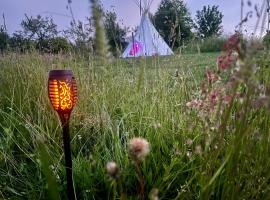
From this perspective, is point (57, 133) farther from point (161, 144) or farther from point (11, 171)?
point (161, 144)

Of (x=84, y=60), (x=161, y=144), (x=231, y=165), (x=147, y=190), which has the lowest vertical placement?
(x=147, y=190)

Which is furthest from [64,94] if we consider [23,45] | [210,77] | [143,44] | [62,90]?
[23,45]

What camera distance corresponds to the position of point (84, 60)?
2971mm

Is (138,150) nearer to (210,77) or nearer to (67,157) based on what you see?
(210,77)

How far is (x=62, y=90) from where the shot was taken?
115 cm

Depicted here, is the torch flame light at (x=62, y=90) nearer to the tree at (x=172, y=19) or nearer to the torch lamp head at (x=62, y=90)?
the torch lamp head at (x=62, y=90)

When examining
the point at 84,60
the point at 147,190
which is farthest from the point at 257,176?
the point at 84,60

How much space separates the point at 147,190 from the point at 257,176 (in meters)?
0.51

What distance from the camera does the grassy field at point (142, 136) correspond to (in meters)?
0.97

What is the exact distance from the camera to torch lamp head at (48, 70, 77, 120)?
3.74 ft

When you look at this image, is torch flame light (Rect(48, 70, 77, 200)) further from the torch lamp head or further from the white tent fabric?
the white tent fabric

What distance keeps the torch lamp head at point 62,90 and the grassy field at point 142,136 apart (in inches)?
6.5

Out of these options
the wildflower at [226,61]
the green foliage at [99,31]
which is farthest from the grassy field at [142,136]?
the green foliage at [99,31]

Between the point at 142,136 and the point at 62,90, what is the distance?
0.70m
